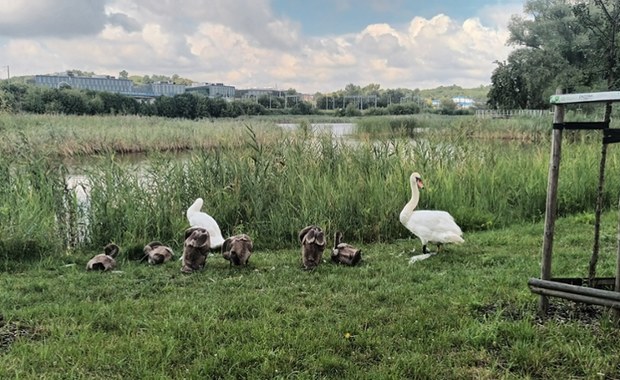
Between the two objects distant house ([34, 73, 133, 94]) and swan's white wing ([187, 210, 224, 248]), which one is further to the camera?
distant house ([34, 73, 133, 94])

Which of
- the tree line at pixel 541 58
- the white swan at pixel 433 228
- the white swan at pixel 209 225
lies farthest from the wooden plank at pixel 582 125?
Answer: the tree line at pixel 541 58

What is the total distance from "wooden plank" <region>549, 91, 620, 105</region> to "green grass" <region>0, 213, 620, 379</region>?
1311mm

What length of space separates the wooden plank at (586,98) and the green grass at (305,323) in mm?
1311

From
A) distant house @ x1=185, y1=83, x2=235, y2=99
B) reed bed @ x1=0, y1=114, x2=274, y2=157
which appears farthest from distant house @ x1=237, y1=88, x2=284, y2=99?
reed bed @ x1=0, y1=114, x2=274, y2=157

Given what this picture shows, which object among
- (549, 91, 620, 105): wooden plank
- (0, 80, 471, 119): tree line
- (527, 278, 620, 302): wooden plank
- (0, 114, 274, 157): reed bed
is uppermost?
(0, 80, 471, 119): tree line

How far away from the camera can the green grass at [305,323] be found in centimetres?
262

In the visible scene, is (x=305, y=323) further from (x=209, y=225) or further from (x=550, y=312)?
(x=209, y=225)

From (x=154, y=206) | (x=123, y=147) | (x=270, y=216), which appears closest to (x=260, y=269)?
(x=270, y=216)

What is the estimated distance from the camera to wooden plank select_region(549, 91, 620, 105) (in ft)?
9.41

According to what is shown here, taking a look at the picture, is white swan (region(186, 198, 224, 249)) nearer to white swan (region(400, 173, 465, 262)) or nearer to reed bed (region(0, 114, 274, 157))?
white swan (region(400, 173, 465, 262))

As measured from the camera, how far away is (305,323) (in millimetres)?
3199

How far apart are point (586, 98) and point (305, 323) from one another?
2195 millimetres

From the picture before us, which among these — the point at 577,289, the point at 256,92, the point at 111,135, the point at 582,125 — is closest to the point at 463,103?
→ the point at 256,92

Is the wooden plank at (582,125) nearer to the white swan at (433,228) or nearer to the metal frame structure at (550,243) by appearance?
the metal frame structure at (550,243)
